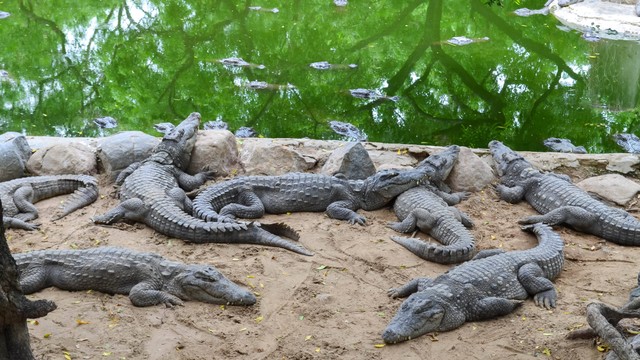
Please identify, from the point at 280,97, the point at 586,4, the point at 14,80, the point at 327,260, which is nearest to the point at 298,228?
the point at 327,260

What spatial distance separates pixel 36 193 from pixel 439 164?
3925 mm

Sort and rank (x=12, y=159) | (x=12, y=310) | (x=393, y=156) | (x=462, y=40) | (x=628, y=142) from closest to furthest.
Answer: (x=12, y=310) < (x=12, y=159) < (x=393, y=156) < (x=628, y=142) < (x=462, y=40)

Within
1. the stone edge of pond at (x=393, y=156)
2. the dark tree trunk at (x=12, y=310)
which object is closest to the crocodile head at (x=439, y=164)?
the stone edge of pond at (x=393, y=156)

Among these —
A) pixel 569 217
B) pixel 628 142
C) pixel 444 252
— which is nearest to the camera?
pixel 444 252

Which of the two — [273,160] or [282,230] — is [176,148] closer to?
[273,160]

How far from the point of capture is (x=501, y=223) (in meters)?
7.27

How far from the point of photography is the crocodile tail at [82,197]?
23.2ft

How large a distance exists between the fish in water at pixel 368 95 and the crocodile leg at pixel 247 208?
223 inches

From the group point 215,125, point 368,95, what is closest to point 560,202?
point 215,125

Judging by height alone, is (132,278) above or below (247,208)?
above

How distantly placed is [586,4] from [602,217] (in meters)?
12.5

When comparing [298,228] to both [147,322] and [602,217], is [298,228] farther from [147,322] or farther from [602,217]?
[602,217]

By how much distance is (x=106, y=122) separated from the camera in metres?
11.0

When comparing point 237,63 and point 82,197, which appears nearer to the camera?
point 82,197
